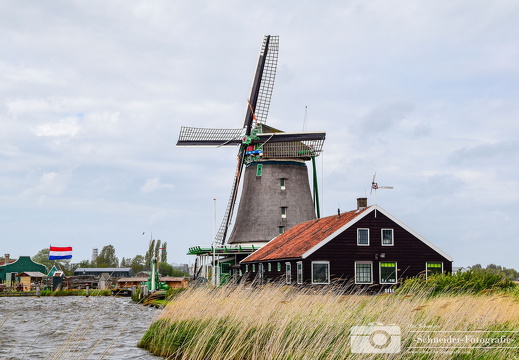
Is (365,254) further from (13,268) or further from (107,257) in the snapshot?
(107,257)

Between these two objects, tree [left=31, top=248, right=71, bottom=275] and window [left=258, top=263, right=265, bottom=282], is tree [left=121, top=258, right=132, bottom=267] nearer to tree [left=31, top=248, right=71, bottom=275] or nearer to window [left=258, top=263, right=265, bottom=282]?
tree [left=31, top=248, right=71, bottom=275]

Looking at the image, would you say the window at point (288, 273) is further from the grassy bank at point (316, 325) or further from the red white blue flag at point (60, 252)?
the red white blue flag at point (60, 252)

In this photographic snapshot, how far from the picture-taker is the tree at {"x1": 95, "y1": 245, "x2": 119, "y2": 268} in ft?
388

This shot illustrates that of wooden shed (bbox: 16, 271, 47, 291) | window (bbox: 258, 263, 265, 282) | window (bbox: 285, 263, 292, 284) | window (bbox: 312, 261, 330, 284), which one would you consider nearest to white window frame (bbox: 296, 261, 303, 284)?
window (bbox: 285, 263, 292, 284)

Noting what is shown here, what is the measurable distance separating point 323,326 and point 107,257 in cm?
11477

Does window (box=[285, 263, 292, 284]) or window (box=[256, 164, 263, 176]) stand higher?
window (box=[256, 164, 263, 176])

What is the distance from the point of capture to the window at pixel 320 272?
94.6 feet

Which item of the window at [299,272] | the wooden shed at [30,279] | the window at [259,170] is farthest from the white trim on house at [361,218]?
the wooden shed at [30,279]

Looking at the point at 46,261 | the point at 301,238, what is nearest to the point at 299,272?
the point at 301,238

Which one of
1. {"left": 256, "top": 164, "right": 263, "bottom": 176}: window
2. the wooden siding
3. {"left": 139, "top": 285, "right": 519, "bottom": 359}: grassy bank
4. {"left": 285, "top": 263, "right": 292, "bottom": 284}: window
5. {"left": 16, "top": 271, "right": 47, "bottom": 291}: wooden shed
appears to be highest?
{"left": 256, "top": 164, "right": 263, "bottom": 176}: window

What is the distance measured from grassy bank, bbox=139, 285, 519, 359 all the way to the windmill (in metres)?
24.7

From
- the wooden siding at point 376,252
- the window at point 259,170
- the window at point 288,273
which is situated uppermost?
the window at point 259,170

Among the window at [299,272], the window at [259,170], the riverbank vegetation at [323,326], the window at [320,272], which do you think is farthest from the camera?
the window at [259,170]

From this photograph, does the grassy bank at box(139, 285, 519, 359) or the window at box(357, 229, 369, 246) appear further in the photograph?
the window at box(357, 229, 369, 246)
